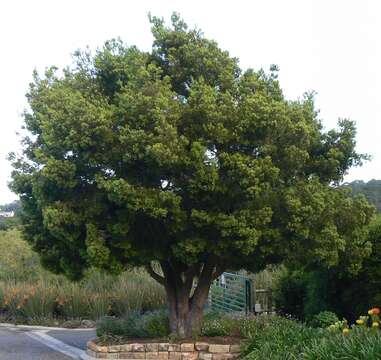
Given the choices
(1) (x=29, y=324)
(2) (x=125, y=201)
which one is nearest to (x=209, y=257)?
(2) (x=125, y=201)

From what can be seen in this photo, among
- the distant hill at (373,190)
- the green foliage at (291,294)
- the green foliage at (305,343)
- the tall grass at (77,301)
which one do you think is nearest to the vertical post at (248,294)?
the green foliage at (291,294)

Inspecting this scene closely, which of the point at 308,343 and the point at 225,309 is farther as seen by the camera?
the point at 225,309

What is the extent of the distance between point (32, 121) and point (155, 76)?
109 inches

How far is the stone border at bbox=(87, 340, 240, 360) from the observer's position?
11.5m

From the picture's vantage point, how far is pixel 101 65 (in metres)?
12.3

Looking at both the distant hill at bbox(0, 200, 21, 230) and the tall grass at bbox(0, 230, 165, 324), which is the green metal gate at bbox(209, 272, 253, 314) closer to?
the tall grass at bbox(0, 230, 165, 324)

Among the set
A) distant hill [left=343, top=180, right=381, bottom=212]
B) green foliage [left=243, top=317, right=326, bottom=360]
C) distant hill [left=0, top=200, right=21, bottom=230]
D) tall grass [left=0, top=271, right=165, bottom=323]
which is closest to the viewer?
green foliage [left=243, top=317, right=326, bottom=360]

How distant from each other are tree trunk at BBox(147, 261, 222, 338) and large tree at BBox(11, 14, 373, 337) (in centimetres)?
11

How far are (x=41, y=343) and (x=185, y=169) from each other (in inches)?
304

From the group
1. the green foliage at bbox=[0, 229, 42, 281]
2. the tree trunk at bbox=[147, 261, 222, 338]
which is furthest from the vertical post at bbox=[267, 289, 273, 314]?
the green foliage at bbox=[0, 229, 42, 281]

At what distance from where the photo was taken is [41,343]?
52.6 feet

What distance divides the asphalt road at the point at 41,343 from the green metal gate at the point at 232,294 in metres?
4.01

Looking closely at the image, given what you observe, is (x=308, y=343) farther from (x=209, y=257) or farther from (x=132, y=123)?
(x=132, y=123)

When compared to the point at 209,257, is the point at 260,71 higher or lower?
higher
